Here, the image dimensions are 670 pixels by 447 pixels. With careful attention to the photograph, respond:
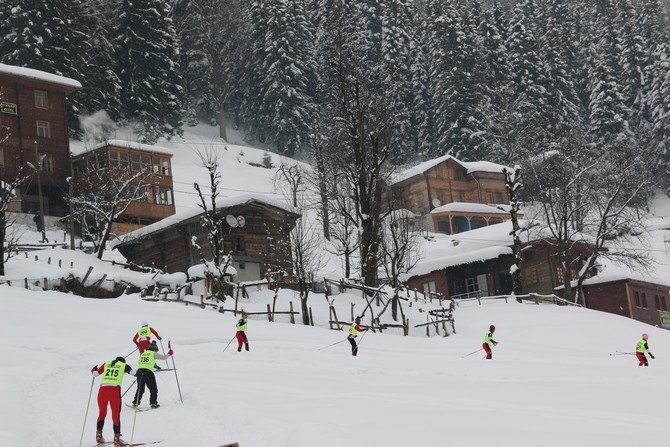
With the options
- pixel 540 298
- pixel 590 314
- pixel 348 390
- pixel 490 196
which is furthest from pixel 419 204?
pixel 348 390

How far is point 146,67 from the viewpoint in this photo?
75750 millimetres

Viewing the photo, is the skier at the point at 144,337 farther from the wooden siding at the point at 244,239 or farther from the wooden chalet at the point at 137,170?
the wooden chalet at the point at 137,170

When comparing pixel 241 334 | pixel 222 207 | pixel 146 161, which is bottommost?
pixel 241 334

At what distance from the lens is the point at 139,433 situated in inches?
493

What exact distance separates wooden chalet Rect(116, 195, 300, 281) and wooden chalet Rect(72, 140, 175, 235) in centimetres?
922

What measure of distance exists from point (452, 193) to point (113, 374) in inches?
2372

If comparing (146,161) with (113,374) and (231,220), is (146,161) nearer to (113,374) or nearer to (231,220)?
(231,220)

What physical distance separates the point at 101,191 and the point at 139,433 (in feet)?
132

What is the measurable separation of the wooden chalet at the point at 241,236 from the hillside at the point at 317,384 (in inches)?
413

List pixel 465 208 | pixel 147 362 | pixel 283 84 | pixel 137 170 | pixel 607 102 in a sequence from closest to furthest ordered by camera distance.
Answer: pixel 147 362 < pixel 137 170 < pixel 465 208 < pixel 607 102 < pixel 283 84

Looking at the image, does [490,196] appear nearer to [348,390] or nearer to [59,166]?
[59,166]

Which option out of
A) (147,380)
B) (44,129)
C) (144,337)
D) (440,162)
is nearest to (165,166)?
(44,129)

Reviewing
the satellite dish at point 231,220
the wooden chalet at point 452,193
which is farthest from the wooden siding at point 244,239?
the wooden chalet at point 452,193

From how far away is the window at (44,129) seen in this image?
179 feet
